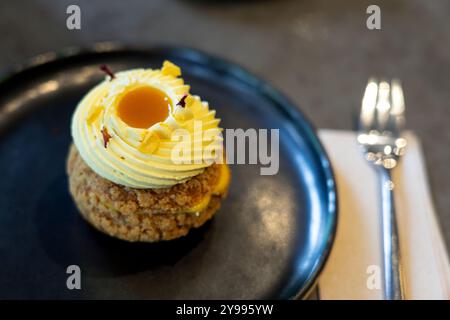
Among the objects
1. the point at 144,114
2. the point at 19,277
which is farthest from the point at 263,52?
the point at 19,277

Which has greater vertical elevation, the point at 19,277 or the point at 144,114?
the point at 144,114

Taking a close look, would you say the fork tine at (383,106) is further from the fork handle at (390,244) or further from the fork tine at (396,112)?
the fork handle at (390,244)

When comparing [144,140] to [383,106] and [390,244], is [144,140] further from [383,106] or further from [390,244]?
[383,106]

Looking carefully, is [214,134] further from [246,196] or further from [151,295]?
[151,295]

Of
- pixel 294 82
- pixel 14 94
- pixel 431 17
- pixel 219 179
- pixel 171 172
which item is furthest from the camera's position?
pixel 431 17

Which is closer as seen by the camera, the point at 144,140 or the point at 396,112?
the point at 144,140

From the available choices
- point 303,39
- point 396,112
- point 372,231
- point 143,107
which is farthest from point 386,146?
point 143,107
